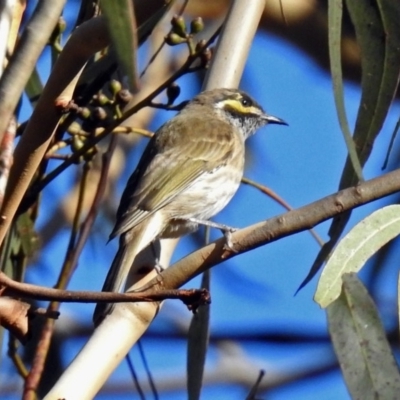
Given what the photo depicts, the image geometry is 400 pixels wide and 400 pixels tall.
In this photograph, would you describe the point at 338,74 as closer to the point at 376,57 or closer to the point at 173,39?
the point at 376,57

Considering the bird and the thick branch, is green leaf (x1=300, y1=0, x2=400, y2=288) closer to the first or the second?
the thick branch

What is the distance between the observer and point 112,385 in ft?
13.4

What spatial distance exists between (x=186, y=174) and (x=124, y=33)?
210 cm

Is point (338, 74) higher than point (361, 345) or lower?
higher

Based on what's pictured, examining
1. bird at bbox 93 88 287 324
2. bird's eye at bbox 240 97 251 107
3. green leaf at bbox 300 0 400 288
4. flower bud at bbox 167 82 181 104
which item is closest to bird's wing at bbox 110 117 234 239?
bird at bbox 93 88 287 324

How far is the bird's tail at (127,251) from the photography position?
274cm

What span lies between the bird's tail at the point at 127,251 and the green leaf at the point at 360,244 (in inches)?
34.2

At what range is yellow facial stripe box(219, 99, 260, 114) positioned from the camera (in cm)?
382

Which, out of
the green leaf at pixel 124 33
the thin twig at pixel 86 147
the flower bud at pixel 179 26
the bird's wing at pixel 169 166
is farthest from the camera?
the bird's wing at pixel 169 166

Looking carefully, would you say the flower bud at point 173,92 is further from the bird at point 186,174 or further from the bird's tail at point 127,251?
the bird's tail at point 127,251

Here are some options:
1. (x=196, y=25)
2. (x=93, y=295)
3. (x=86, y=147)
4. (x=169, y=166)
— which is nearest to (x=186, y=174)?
(x=169, y=166)

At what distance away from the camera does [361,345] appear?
6.29 ft

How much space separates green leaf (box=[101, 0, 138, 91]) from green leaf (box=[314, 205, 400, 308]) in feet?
2.42

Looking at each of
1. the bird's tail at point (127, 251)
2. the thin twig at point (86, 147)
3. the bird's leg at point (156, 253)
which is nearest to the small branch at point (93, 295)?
the thin twig at point (86, 147)
